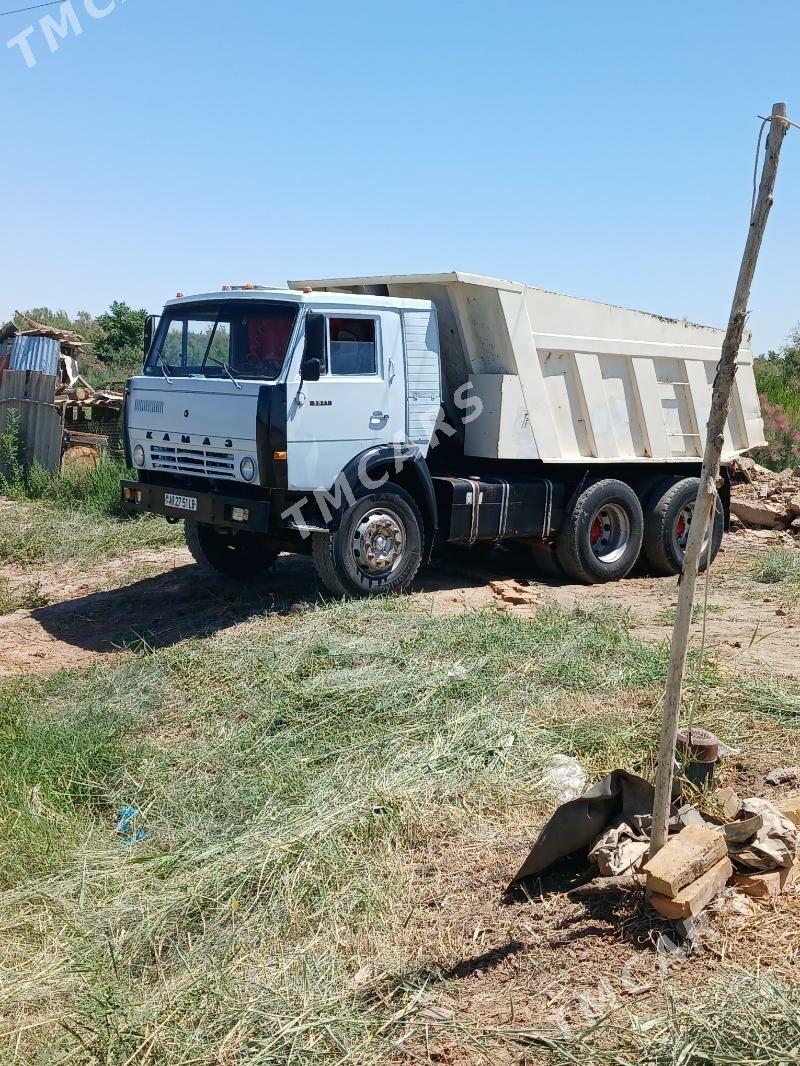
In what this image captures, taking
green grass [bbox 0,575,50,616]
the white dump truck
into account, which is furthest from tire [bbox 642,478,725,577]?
green grass [bbox 0,575,50,616]

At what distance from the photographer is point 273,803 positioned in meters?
4.47

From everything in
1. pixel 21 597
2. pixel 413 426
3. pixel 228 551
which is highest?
pixel 413 426

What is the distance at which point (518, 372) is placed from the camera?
336 inches

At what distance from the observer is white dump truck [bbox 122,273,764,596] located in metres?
7.49

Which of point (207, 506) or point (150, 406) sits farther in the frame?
point (150, 406)

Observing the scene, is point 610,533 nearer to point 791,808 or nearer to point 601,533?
point 601,533

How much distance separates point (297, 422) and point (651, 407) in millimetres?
3967

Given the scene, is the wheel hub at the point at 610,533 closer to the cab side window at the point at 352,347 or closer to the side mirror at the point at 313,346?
the cab side window at the point at 352,347

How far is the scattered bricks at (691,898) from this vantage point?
332 centimetres

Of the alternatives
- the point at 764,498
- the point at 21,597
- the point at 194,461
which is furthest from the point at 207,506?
the point at 764,498

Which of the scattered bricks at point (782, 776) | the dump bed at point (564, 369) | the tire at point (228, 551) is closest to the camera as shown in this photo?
the scattered bricks at point (782, 776)

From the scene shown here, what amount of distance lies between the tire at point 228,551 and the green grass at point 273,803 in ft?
6.36

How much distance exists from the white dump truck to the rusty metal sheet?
533 cm

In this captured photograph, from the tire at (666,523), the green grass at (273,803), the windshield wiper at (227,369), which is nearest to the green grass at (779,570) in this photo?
the tire at (666,523)
